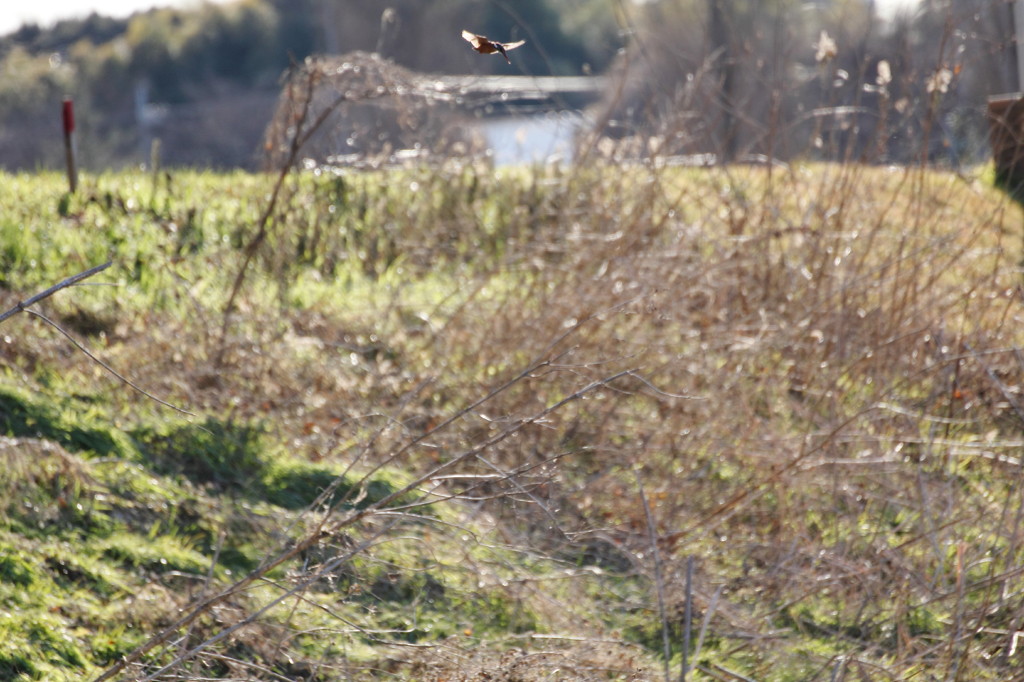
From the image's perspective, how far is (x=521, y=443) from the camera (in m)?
5.18

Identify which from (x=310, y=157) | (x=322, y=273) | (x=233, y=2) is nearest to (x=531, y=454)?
(x=310, y=157)

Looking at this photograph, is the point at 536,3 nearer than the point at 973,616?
No

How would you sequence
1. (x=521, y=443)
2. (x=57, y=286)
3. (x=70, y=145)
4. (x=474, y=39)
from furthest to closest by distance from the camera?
(x=70, y=145), (x=521, y=443), (x=57, y=286), (x=474, y=39)

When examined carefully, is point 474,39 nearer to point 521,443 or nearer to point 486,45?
point 486,45

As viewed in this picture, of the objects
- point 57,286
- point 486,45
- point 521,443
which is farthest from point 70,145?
point 486,45

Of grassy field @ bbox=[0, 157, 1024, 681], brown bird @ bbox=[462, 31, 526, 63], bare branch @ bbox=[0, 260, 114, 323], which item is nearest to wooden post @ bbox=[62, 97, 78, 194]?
grassy field @ bbox=[0, 157, 1024, 681]

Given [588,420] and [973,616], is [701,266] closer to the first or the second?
[588,420]

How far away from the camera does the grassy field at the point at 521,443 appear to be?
11.7 feet

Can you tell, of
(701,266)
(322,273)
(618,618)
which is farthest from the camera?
(322,273)

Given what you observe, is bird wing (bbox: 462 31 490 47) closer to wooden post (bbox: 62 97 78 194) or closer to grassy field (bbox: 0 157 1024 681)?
grassy field (bbox: 0 157 1024 681)

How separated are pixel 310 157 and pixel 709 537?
10.8 ft

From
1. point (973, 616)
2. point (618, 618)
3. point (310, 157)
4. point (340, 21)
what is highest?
point (340, 21)

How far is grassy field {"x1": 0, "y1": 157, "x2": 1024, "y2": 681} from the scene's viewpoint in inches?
140

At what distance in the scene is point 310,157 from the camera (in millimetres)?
6465
